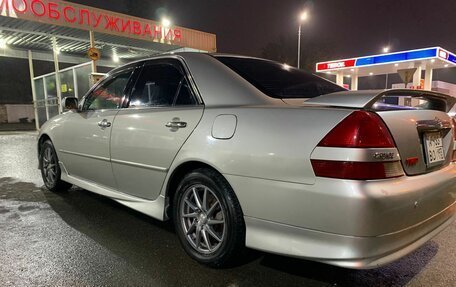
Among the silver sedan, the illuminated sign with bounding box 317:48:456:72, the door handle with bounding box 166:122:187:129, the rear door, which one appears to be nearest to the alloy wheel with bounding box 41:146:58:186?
the silver sedan

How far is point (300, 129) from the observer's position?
6.71 feet

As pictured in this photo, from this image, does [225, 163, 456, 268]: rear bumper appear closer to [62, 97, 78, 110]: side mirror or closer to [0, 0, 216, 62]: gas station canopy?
[62, 97, 78, 110]: side mirror

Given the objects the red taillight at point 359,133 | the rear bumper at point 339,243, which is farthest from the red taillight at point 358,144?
the rear bumper at point 339,243

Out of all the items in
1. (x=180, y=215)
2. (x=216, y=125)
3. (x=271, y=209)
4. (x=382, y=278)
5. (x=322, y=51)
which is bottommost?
(x=382, y=278)

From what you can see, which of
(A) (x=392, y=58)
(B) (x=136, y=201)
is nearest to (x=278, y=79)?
(B) (x=136, y=201)

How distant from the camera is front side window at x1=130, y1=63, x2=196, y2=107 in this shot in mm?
2922

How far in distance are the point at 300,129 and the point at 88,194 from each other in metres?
3.62

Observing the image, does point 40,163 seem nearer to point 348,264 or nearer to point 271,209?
point 271,209

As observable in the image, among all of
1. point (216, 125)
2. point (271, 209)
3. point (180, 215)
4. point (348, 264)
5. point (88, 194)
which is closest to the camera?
point (348, 264)

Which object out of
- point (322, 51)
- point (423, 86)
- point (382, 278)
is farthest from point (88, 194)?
point (322, 51)

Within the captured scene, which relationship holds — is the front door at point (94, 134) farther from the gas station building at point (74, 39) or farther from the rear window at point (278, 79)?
the gas station building at point (74, 39)

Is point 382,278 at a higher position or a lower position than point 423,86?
lower

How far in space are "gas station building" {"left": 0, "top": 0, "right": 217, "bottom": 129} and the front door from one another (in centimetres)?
770

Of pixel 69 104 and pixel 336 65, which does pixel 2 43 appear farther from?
pixel 336 65
